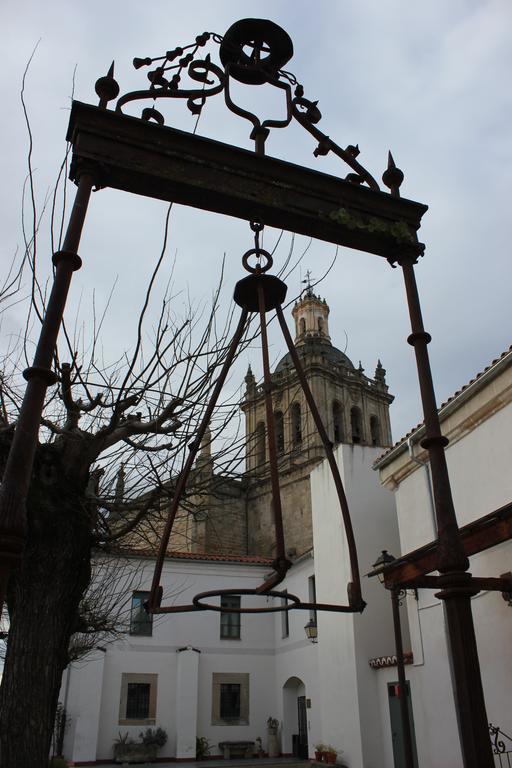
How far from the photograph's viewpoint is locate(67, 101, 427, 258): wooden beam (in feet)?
8.73

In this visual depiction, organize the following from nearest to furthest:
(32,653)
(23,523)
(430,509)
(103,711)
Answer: (23,523), (32,653), (430,509), (103,711)

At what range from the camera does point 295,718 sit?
19297 millimetres

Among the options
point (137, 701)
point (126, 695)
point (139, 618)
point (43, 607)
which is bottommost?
point (137, 701)

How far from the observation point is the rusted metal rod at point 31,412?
1887 millimetres

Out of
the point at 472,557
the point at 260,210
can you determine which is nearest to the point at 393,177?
the point at 260,210

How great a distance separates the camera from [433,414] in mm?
2621

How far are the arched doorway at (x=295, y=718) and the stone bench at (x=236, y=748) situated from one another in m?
1.04

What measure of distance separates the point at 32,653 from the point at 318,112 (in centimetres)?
405

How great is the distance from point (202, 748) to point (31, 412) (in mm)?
19568

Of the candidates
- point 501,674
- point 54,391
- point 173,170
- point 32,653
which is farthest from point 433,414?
point 501,674

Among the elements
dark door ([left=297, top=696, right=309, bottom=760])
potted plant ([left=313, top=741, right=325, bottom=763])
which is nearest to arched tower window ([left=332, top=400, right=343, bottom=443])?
dark door ([left=297, top=696, right=309, bottom=760])

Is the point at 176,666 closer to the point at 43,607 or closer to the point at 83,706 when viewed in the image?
the point at 83,706

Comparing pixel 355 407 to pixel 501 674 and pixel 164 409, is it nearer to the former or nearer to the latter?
pixel 501 674

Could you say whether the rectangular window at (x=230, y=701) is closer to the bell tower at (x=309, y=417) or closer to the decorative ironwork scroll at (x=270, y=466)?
the bell tower at (x=309, y=417)
